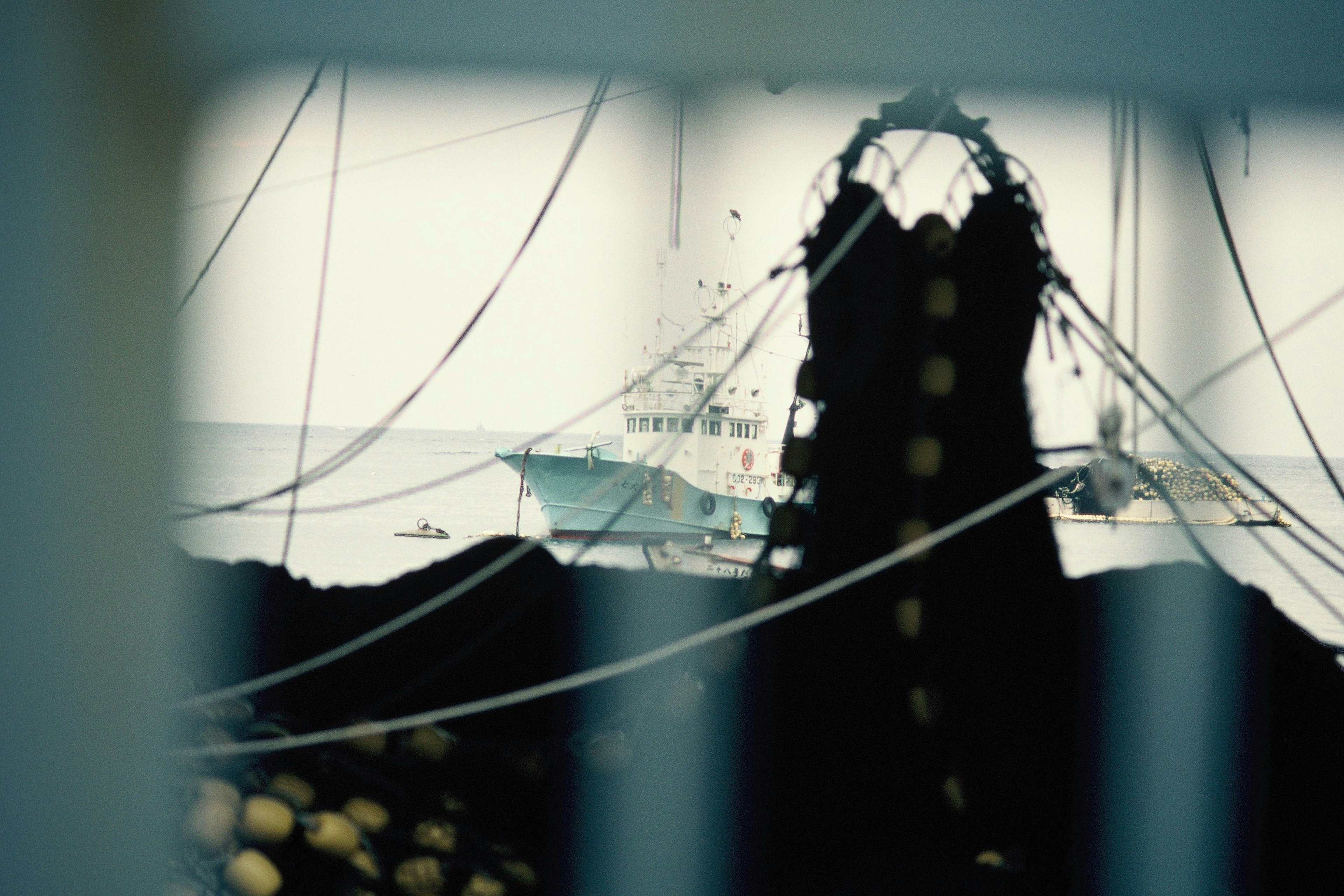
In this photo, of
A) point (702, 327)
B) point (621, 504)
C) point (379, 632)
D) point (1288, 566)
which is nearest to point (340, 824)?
point (379, 632)

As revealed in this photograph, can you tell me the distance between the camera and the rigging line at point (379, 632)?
1572 mm

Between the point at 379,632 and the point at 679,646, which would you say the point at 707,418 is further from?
the point at 679,646

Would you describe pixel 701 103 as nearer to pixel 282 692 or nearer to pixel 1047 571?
pixel 1047 571

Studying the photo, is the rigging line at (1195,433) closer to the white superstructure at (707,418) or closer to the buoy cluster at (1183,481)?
the buoy cluster at (1183,481)

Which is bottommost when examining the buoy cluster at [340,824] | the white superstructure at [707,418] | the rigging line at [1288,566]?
the buoy cluster at [340,824]

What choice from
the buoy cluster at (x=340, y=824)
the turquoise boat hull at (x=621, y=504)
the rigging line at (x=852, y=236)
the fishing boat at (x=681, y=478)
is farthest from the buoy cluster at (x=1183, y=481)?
the turquoise boat hull at (x=621, y=504)

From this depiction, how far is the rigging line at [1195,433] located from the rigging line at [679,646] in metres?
0.19

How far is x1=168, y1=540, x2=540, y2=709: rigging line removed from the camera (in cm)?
157

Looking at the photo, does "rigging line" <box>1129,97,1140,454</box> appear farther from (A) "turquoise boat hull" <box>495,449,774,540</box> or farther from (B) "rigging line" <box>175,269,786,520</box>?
(A) "turquoise boat hull" <box>495,449,774,540</box>

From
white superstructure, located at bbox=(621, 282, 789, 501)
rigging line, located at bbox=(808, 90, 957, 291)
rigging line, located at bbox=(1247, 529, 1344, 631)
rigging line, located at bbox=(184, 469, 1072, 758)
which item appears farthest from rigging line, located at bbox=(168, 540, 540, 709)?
rigging line, located at bbox=(1247, 529, 1344, 631)

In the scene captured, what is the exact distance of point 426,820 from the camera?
1542mm

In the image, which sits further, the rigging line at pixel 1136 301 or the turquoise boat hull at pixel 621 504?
the turquoise boat hull at pixel 621 504

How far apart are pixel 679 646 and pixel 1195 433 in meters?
0.91

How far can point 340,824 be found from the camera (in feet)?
4.73
